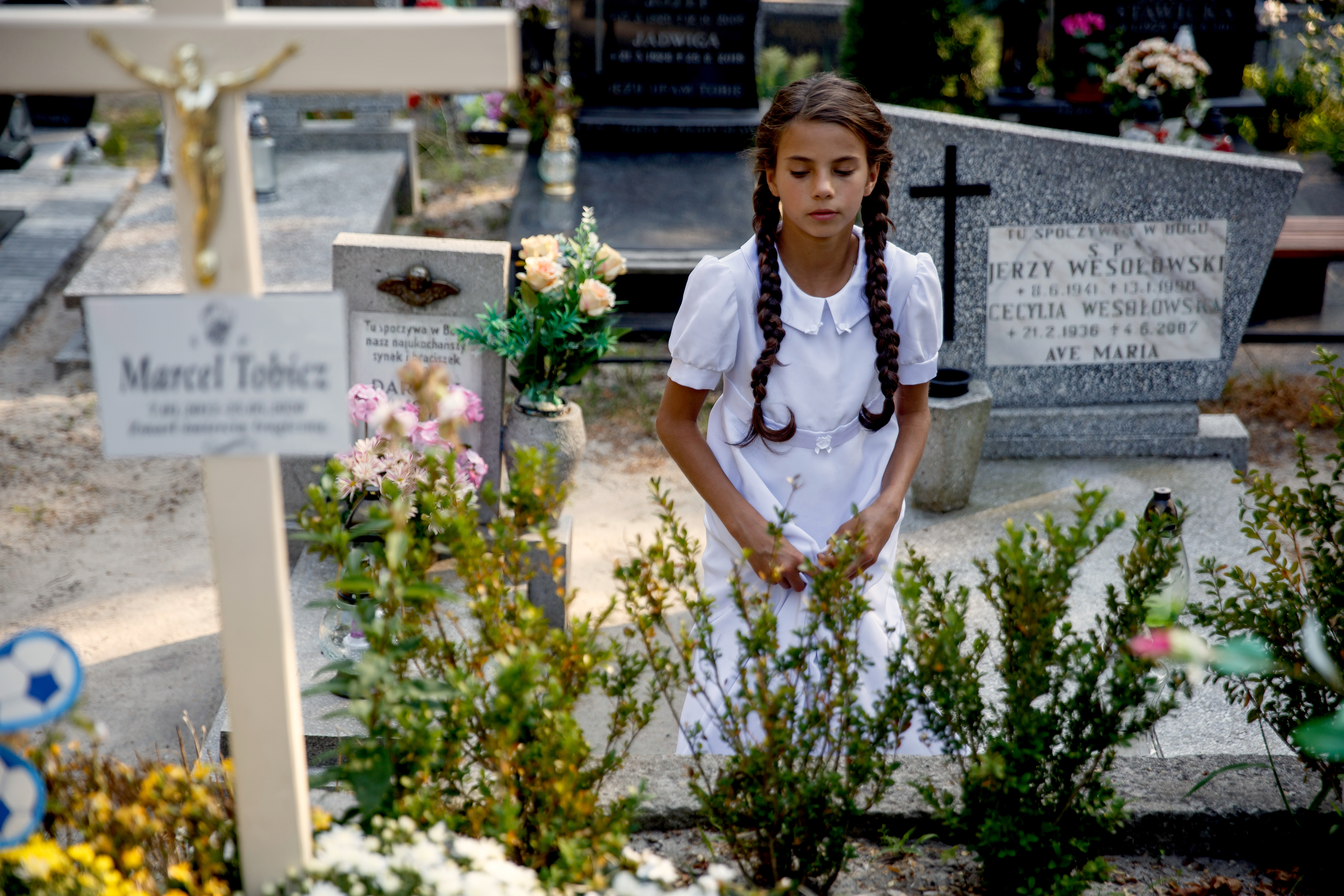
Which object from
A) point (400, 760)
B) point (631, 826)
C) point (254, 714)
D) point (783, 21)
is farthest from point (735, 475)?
point (783, 21)

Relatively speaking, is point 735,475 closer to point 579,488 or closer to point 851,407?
point 851,407

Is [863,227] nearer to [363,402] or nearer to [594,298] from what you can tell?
[594,298]

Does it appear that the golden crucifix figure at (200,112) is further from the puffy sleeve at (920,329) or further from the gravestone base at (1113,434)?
the gravestone base at (1113,434)

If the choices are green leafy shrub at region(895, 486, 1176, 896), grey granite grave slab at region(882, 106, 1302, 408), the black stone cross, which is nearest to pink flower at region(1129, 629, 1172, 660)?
green leafy shrub at region(895, 486, 1176, 896)

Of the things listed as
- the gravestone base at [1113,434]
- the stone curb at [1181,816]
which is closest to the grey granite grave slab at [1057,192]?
the gravestone base at [1113,434]

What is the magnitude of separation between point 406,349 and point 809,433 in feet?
6.03

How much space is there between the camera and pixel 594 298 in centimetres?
380

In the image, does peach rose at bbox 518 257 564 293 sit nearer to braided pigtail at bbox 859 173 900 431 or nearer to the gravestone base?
braided pigtail at bbox 859 173 900 431

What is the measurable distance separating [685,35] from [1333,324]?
15.2 feet

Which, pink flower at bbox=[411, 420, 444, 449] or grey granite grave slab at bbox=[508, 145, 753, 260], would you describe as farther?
grey granite grave slab at bbox=[508, 145, 753, 260]

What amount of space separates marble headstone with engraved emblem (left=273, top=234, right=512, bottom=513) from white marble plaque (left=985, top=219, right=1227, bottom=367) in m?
2.10

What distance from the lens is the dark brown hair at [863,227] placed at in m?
2.51

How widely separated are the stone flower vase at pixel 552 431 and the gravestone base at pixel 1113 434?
6.37 ft

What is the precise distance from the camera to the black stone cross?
15.5ft
